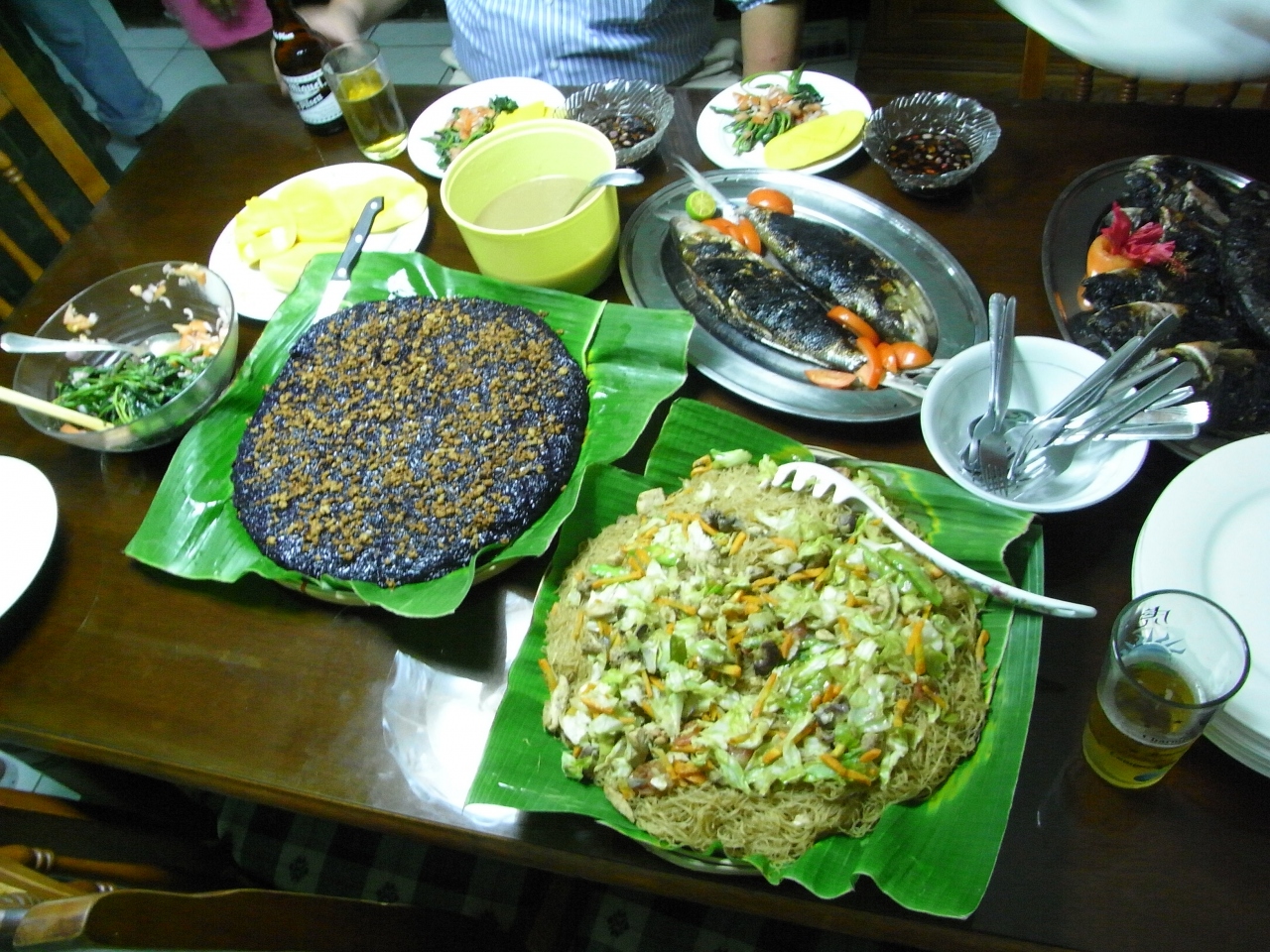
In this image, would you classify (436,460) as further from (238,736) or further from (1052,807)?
(1052,807)

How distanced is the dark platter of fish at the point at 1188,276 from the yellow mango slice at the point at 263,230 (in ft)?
5.55

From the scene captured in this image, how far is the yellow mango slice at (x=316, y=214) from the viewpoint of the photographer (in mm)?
1876

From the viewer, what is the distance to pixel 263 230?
6.27 feet

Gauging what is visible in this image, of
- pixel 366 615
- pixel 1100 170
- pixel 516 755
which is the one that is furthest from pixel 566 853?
pixel 1100 170

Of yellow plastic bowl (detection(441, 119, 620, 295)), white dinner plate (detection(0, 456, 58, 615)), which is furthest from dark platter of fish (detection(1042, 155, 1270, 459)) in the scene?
white dinner plate (detection(0, 456, 58, 615))

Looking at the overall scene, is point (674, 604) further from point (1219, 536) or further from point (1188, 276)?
point (1188, 276)

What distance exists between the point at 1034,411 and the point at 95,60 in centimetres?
456

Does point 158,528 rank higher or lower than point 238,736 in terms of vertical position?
higher

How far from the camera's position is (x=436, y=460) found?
4.60 feet

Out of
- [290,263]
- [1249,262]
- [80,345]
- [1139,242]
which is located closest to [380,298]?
[290,263]

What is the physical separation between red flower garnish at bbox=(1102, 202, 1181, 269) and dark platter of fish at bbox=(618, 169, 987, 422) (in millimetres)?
294

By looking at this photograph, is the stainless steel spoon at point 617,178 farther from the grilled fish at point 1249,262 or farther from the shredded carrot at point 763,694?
the grilled fish at point 1249,262

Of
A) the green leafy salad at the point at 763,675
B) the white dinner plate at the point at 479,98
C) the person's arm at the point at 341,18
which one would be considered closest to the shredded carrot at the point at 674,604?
the green leafy salad at the point at 763,675

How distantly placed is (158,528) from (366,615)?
0.44 meters
